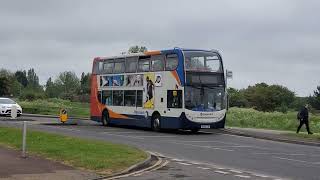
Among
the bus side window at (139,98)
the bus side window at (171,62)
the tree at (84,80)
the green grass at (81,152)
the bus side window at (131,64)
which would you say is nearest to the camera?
the green grass at (81,152)

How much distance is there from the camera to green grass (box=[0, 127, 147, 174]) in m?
15.1

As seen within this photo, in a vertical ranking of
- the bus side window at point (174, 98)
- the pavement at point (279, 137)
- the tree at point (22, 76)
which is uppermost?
the tree at point (22, 76)

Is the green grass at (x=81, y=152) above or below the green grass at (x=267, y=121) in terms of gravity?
below

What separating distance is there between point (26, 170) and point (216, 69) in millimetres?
18061

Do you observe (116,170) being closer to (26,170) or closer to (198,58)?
(26,170)

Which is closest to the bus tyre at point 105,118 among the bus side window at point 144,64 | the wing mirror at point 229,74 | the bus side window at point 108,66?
the bus side window at point 108,66

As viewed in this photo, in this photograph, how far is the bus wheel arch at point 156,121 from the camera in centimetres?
3162

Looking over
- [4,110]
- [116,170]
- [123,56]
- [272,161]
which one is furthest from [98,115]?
[116,170]

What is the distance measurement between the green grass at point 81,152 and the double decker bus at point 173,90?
28.6 feet

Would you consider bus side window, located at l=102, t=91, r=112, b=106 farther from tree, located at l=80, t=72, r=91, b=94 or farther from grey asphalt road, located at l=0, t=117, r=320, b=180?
tree, located at l=80, t=72, r=91, b=94

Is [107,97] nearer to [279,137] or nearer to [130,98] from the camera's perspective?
[130,98]

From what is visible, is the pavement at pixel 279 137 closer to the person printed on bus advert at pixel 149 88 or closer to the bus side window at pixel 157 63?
the person printed on bus advert at pixel 149 88

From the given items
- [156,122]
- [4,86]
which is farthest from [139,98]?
[4,86]

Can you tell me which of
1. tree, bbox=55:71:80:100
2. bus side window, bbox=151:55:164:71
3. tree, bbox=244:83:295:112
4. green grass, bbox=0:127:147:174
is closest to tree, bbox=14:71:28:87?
tree, bbox=55:71:80:100
